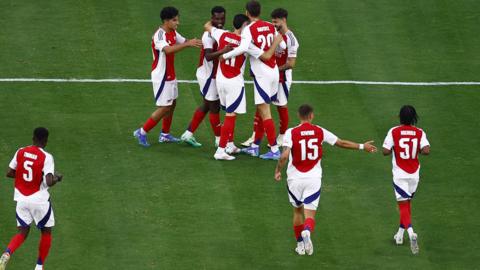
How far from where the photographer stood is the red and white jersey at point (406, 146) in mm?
20094

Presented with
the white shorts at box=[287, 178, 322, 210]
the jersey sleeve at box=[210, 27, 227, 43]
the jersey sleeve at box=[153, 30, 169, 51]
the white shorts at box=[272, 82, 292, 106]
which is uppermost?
the jersey sleeve at box=[210, 27, 227, 43]

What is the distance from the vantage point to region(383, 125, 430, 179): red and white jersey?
65.9ft

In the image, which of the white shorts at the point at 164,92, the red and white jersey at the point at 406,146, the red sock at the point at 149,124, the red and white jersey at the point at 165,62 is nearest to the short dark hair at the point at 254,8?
the red and white jersey at the point at 165,62

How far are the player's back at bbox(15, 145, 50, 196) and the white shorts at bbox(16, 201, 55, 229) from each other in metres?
0.19

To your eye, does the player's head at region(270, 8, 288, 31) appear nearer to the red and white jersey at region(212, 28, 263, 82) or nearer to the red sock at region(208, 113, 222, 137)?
the red and white jersey at region(212, 28, 263, 82)

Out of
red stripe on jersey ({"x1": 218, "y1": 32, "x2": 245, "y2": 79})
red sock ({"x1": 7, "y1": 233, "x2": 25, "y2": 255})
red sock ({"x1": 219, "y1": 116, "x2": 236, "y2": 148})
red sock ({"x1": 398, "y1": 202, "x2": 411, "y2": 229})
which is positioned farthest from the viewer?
red sock ({"x1": 219, "y1": 116, "x2": 236, "y2": 148})

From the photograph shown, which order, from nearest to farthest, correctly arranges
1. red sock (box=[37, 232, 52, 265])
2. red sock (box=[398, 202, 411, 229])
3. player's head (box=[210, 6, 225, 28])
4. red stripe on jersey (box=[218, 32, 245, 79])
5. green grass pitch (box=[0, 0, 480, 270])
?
red sock (box=[37, 232, 52, 265])
red sock (box=[398, 202, 411, 229])
green grass pitch (box=[0, 0, 480, 270])
red stripe on jersey (box=[218, 32, 245, 79])
player's head (box=[210, 6, 225, 28])

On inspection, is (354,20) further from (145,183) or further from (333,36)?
(145,183)

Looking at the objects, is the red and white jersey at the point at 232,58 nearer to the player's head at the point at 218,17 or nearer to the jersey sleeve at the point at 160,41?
the player's head at the point at 218,17

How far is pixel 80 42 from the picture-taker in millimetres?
29172

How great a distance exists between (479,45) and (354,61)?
9.64 feet

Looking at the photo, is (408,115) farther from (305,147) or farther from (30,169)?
(30,169)

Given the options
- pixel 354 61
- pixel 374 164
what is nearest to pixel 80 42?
pixel 354 61

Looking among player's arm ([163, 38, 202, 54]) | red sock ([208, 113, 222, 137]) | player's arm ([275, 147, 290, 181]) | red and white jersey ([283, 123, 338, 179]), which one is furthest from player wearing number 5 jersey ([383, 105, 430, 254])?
red sock ([208, 113, 222, 137])
